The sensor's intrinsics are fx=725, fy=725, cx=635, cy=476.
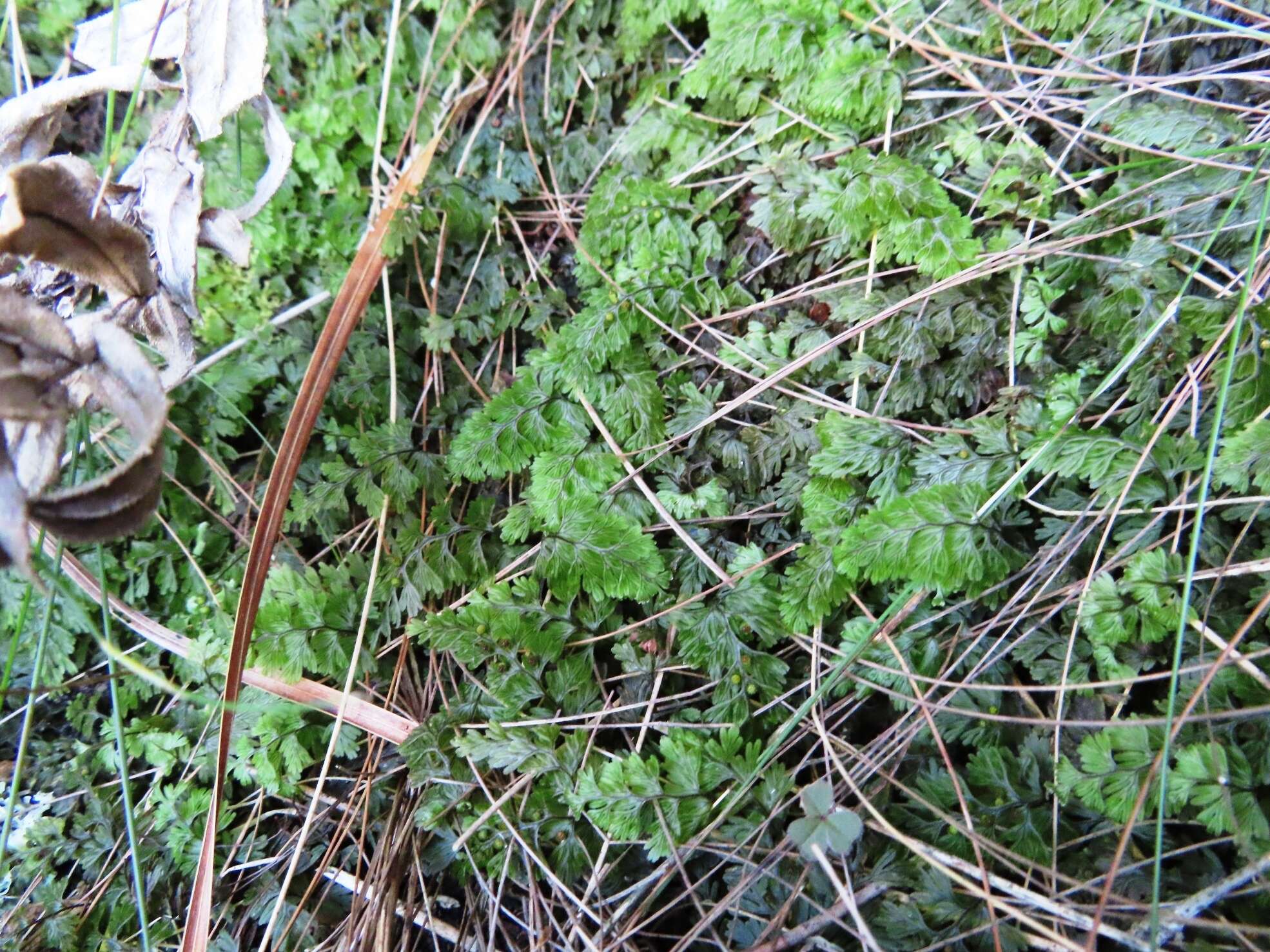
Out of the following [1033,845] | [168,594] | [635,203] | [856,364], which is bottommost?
[168,594]

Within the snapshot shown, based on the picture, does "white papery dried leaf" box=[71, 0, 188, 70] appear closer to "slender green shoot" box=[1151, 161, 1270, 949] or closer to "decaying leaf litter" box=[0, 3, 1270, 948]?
"decaying leaf litter" box=[0, 3, 1270, 948]

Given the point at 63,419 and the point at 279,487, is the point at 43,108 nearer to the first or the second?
the point at 63,419

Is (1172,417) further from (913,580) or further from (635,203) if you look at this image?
(635,203)

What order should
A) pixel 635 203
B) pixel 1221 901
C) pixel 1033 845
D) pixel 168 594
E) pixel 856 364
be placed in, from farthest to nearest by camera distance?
pixel 168 594
pixel 635 203
pixel 856 364
pixel 1033 845
pixel 1221 901

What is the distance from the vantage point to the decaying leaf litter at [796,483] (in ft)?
5.27

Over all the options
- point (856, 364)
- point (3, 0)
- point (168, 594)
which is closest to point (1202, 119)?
point (856, 364)

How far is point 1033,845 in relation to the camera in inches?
64.7

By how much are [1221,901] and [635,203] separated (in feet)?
7.20

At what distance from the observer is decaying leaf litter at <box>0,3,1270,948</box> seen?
1607mm

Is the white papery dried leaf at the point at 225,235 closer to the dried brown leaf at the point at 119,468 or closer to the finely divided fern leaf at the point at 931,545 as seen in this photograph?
the dried brown leaf at the point at 119,468

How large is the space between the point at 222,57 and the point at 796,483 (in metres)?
1.74

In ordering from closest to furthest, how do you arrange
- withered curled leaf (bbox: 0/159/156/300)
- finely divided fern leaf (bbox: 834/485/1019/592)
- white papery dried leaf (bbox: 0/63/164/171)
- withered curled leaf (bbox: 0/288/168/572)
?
1. withered curled leaf (bbox: 0/288/168/572)
2. withered curled leaf (bbox: 0/159/156/300)
3. white papery dried leaf (bbox: 0/63/164/171)
4. finely divided fern leaf (bbox: 834/485/1019/592)

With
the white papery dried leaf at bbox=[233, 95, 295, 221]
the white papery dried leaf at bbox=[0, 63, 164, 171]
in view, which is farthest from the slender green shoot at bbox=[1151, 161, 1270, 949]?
the white papery dried leaf at bbox=[0, 63, 164, 171]

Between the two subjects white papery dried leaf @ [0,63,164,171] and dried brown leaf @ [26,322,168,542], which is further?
white papery dried leaf @ [0,63,164,171]
